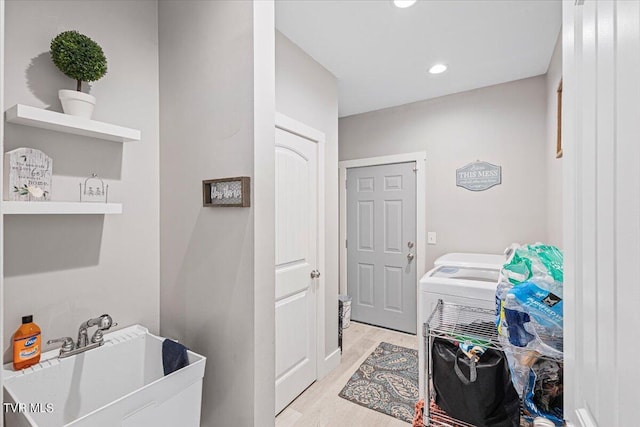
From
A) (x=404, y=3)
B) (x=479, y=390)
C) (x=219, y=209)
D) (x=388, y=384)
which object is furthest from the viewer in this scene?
(x=388, y=384)

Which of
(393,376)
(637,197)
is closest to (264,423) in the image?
(637,197)

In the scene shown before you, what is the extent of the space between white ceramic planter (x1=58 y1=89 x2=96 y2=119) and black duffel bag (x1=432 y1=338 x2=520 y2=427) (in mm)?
1726

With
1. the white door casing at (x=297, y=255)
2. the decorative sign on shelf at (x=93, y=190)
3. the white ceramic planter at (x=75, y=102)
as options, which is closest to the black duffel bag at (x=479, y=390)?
the white door casing at (x=297, y=255)

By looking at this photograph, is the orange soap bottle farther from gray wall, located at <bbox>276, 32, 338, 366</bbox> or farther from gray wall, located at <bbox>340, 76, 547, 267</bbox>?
gray wall, located at <bbox>340, 76, 547, 267</bbox>

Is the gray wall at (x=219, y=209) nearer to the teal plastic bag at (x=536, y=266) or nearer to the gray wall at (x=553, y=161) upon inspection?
the teal plastic bag at (x=536, y=266)

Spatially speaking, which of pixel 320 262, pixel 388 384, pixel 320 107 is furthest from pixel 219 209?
pixel 388 384

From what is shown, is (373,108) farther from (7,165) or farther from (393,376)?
(7,165)

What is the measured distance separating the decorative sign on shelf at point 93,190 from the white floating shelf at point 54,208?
12 centimetres

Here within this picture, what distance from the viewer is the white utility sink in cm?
99

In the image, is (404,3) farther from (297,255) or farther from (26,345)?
(26,345)

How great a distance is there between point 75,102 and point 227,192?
72 centimetres

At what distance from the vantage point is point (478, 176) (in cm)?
309

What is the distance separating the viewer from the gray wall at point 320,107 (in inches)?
86.9

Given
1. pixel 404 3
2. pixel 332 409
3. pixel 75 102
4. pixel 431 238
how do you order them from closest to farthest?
pixel 75 102 < pixel 404 3 < pixel 332 409 < pixel 431 238
